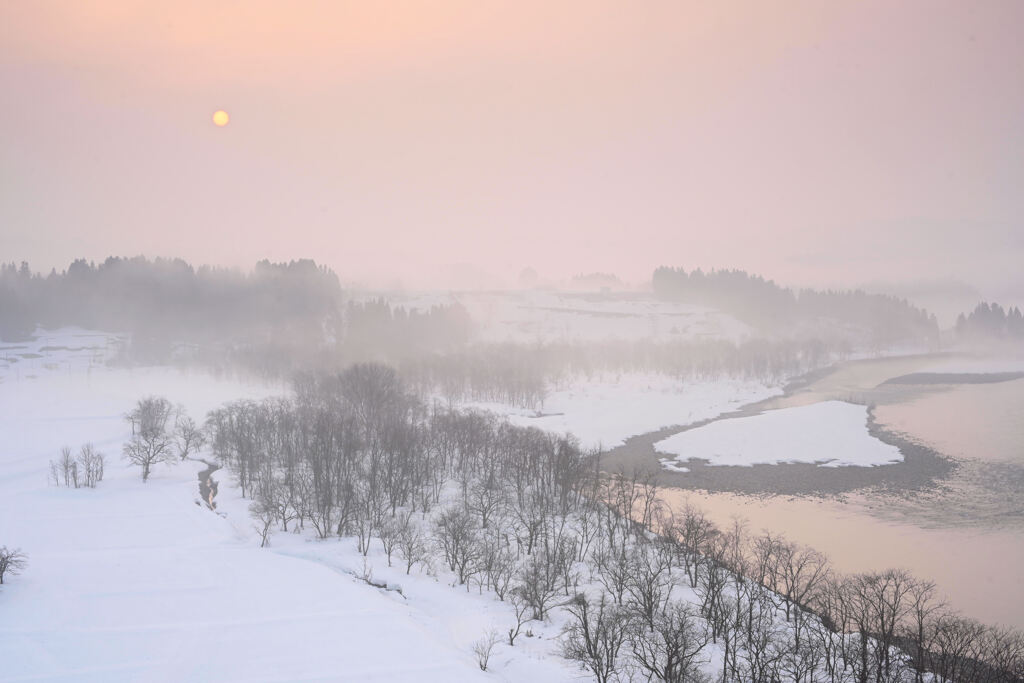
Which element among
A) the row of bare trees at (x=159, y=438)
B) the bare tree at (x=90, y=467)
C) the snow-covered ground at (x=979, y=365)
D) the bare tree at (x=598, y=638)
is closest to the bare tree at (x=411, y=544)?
the bare tree at (x=598, y=638)

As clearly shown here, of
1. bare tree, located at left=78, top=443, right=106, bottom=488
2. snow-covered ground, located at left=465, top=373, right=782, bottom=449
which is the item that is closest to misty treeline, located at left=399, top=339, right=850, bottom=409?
snow-covered ground, located at left=465, top=373, right=782, bottom=449

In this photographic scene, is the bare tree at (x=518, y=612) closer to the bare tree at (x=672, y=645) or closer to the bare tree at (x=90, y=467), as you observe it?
the bare tree at (x=672, y=645)

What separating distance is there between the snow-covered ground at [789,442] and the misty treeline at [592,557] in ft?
46.7

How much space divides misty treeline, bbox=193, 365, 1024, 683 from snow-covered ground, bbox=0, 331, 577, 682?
86.1 inches

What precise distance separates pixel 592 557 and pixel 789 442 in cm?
3783

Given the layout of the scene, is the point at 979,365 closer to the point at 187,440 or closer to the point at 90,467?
the point at 187,440

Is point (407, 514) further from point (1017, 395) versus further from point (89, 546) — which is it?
point (1017, 395)

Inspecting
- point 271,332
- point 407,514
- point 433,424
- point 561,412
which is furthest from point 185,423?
point 271,332

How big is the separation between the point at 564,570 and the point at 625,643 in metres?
9.15

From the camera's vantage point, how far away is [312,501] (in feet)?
173

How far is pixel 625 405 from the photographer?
10288 centimetres

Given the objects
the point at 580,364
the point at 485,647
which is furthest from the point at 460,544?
the point at 580,364

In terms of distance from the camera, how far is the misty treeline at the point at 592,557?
24.5 metres

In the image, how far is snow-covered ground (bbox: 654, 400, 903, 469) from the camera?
60.0 metres
